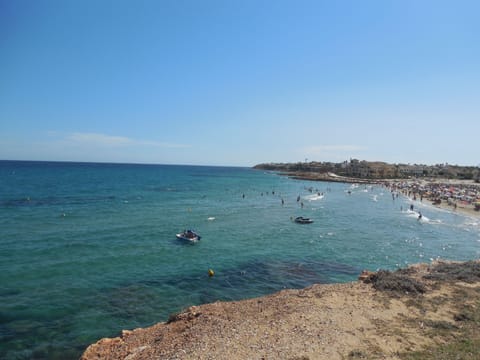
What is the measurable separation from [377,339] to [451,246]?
28452 mm

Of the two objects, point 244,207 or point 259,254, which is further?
point 244,207

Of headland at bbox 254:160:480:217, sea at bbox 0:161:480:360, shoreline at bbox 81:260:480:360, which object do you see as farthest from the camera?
headland at bbox 254:160:480:217

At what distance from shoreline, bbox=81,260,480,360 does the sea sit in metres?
3.97

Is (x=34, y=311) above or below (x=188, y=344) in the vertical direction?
below

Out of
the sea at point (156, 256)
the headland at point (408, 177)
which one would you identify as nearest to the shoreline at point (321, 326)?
the sea at point (156, 256)

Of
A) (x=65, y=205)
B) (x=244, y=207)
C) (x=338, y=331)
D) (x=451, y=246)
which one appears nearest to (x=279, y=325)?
(x=338, y=331)

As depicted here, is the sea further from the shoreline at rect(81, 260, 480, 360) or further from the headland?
the headland

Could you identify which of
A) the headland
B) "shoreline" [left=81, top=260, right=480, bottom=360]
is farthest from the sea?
the headland

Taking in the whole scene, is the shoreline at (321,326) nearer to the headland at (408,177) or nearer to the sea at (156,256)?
the sea at (156,256)

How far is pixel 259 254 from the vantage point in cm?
2834

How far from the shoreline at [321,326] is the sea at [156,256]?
3968 mm

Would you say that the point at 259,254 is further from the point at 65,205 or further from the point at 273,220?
the point at 65,205

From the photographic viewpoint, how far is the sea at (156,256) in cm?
1642

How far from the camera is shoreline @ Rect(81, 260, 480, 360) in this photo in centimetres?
1054
